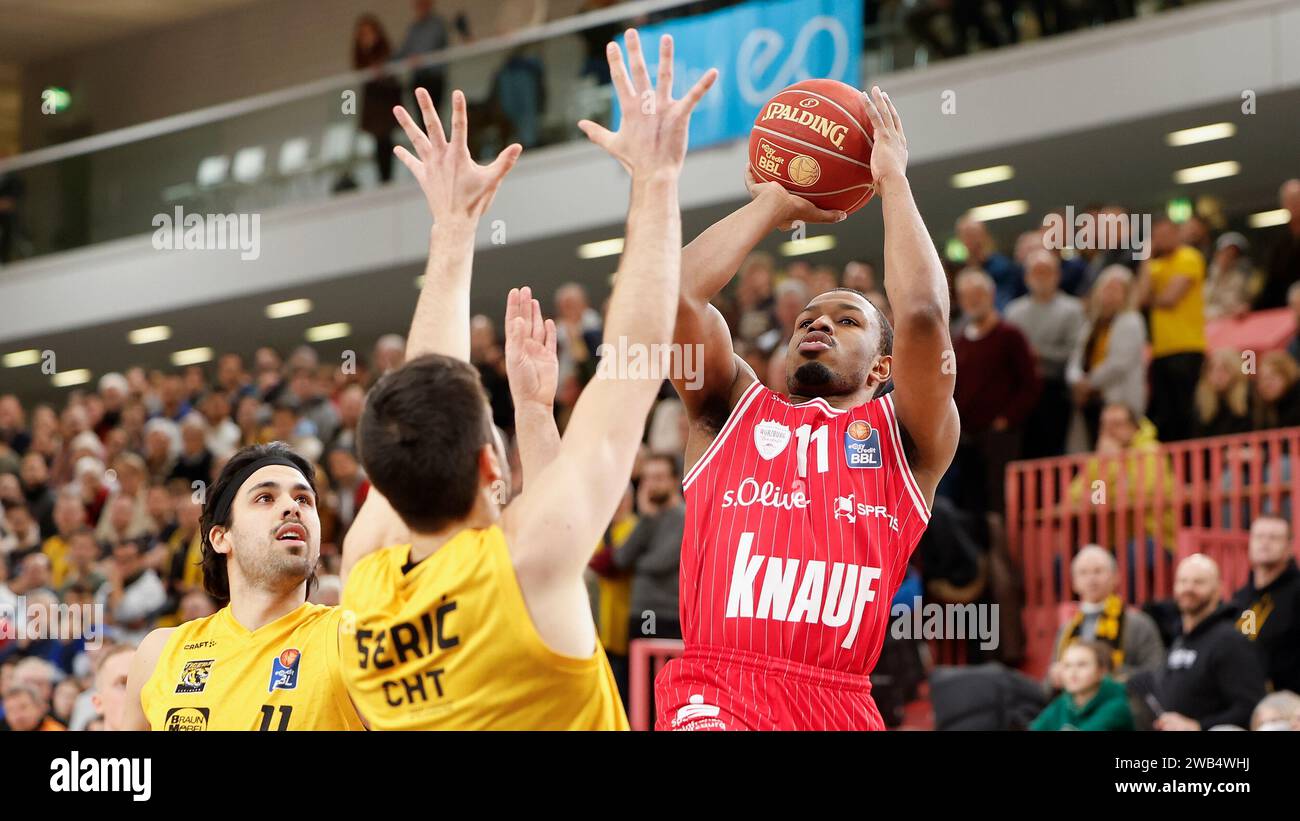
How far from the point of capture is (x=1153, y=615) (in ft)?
30.4

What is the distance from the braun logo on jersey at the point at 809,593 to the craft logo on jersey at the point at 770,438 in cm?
31

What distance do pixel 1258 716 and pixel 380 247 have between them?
11453mm

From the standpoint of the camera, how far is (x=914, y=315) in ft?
13.4

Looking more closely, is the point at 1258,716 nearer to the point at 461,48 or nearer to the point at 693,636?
the point at 693,636

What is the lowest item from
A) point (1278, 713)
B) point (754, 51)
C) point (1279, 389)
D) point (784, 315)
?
point (1278, 713)

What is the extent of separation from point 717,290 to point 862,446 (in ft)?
1.76

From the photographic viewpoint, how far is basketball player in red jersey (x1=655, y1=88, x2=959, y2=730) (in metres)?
4.10

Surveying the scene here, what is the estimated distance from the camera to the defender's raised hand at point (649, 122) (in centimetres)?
315

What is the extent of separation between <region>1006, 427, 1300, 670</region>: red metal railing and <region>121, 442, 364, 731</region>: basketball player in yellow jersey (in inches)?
247

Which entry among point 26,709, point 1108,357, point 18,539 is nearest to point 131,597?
point 18,539

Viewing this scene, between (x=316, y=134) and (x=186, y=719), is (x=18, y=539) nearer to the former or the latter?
(x=316, y=134)

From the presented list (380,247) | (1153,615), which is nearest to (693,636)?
(1153,615)

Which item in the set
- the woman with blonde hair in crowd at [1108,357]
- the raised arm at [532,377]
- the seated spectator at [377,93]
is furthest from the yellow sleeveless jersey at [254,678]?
the seated spectator at [377,93]

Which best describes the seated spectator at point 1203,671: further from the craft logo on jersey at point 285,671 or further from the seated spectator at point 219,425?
the seated spectator at point 219,425
